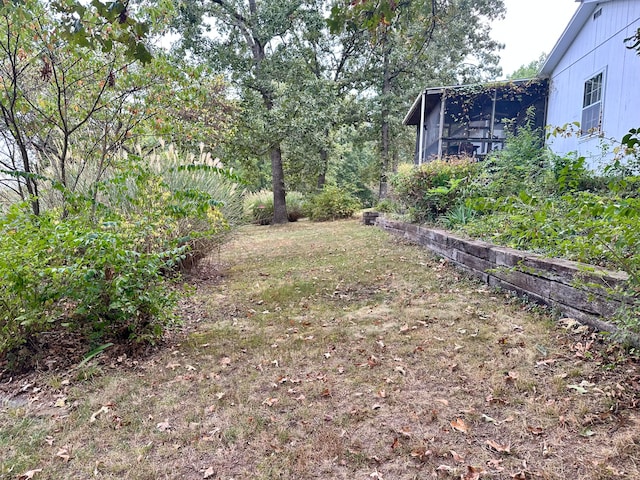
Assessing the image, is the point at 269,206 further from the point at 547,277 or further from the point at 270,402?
the point at 270,402

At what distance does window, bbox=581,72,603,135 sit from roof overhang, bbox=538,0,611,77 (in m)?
1.37

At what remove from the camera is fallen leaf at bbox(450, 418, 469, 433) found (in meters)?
1.77

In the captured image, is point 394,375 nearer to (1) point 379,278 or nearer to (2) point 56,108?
(1) point 379,278

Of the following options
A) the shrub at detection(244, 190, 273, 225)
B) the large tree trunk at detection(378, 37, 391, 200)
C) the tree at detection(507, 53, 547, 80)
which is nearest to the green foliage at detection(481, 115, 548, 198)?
the shrub at detection(244, 190, 273, 225)

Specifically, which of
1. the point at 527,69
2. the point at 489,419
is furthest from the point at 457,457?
the point at 527,69

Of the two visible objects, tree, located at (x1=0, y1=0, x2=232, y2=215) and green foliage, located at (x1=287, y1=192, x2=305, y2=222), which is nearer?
tree, located at (x1=0, y1=0, x2=232, y2=215)

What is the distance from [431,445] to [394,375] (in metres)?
0.63

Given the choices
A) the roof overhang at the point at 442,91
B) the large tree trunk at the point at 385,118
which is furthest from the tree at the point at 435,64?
the roof overhang at the point at 442,91

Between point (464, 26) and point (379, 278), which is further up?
point (464, 26)

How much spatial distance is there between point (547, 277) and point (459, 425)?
1728 millimetres

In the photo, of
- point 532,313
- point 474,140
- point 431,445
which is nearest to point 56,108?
point 431,445

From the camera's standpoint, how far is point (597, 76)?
7688mm

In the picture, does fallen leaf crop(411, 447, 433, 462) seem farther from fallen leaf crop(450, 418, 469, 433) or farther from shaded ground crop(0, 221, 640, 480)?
fallen leaf crop(450, 418, 469, 433)

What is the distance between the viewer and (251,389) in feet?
7.38
